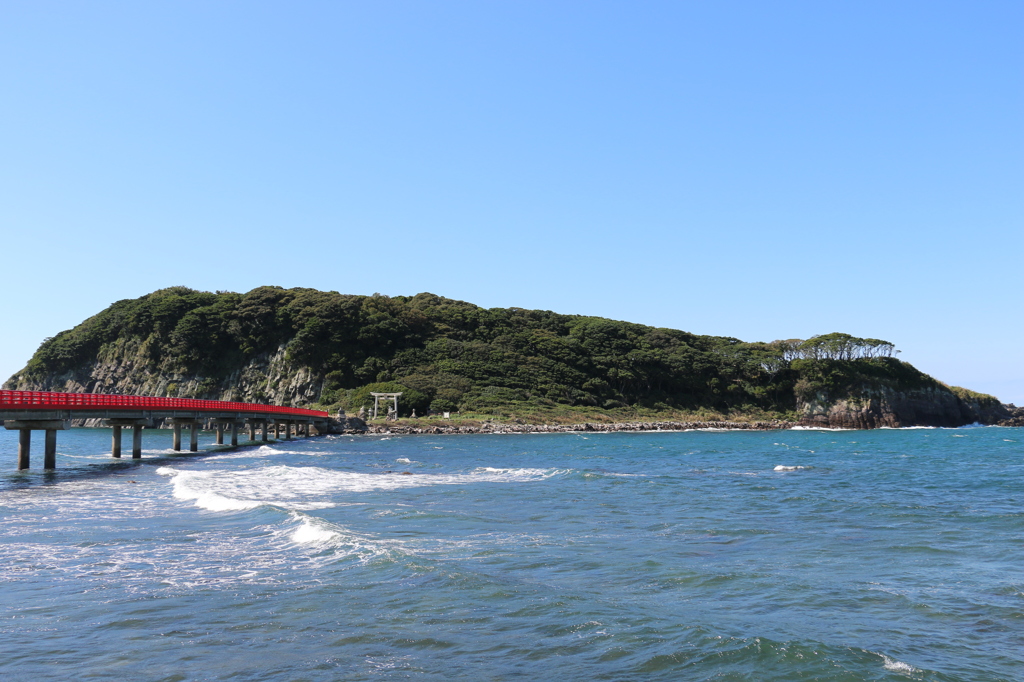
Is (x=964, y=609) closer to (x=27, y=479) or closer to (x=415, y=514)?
(x=415, y=514)

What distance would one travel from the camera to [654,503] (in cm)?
2466

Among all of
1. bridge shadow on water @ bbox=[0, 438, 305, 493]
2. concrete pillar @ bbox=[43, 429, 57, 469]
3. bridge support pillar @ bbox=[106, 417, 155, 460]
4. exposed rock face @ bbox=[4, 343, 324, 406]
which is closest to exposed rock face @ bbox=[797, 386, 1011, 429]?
exposed rock face @ bbox=[4, 343, 324, 406]

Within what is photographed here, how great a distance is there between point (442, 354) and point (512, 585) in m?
121

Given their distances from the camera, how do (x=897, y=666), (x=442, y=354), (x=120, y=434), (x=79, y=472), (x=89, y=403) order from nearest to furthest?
(x=897, y=666), (x=79, y=472), (x=89, y=403), (x=120, y=434), (x=442, y=354)

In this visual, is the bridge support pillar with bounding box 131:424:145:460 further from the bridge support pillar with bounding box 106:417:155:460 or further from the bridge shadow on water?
the bridge shadow on water

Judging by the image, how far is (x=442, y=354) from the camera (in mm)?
133125

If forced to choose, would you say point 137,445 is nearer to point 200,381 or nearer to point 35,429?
point 35,429

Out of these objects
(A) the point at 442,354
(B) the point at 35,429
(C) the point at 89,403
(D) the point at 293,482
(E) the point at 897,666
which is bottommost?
(D) the point at 293,482

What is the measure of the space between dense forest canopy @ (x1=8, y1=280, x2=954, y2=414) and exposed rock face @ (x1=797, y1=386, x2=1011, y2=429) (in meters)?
3.80

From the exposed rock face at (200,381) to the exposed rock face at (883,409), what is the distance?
3558 inches

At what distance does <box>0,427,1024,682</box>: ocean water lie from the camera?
30.3 feet

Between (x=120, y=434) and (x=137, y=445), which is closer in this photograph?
(x=120, y=434)

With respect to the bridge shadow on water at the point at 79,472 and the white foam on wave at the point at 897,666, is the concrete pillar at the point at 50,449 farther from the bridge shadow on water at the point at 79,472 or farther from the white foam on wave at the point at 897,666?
the white foam on wave at the point at 897,666

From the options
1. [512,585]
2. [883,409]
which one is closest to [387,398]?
[883,409]
